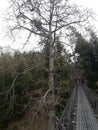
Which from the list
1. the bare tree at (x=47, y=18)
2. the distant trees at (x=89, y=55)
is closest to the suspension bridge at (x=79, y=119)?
the bare tree at (x=47, y=18)

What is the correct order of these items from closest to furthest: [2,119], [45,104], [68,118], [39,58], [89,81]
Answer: [68,118]
[45,104]
[39,58]
[2,119]
[89,81]

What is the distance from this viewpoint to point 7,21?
4.52m

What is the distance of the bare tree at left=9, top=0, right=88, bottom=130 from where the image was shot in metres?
4.41

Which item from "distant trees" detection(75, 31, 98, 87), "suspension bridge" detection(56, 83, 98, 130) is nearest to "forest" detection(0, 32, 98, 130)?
"distant trees" detection(75, 31, 98, 87)

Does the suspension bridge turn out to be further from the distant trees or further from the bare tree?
Answer: the distant trees

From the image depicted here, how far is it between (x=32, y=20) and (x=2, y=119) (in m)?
4.78

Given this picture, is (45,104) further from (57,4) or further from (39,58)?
(57,4)

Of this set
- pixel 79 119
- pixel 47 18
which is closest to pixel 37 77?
pixel 47 18

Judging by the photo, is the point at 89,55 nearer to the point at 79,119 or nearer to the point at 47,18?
the point at 47,18

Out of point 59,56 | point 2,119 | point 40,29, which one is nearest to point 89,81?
point 2,119

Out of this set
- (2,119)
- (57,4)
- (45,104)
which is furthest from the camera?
(2,119)

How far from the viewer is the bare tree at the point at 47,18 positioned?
4414 mm

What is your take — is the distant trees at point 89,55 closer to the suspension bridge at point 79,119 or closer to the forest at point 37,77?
the forest at point 37,77

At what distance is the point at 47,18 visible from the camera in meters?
4.52
